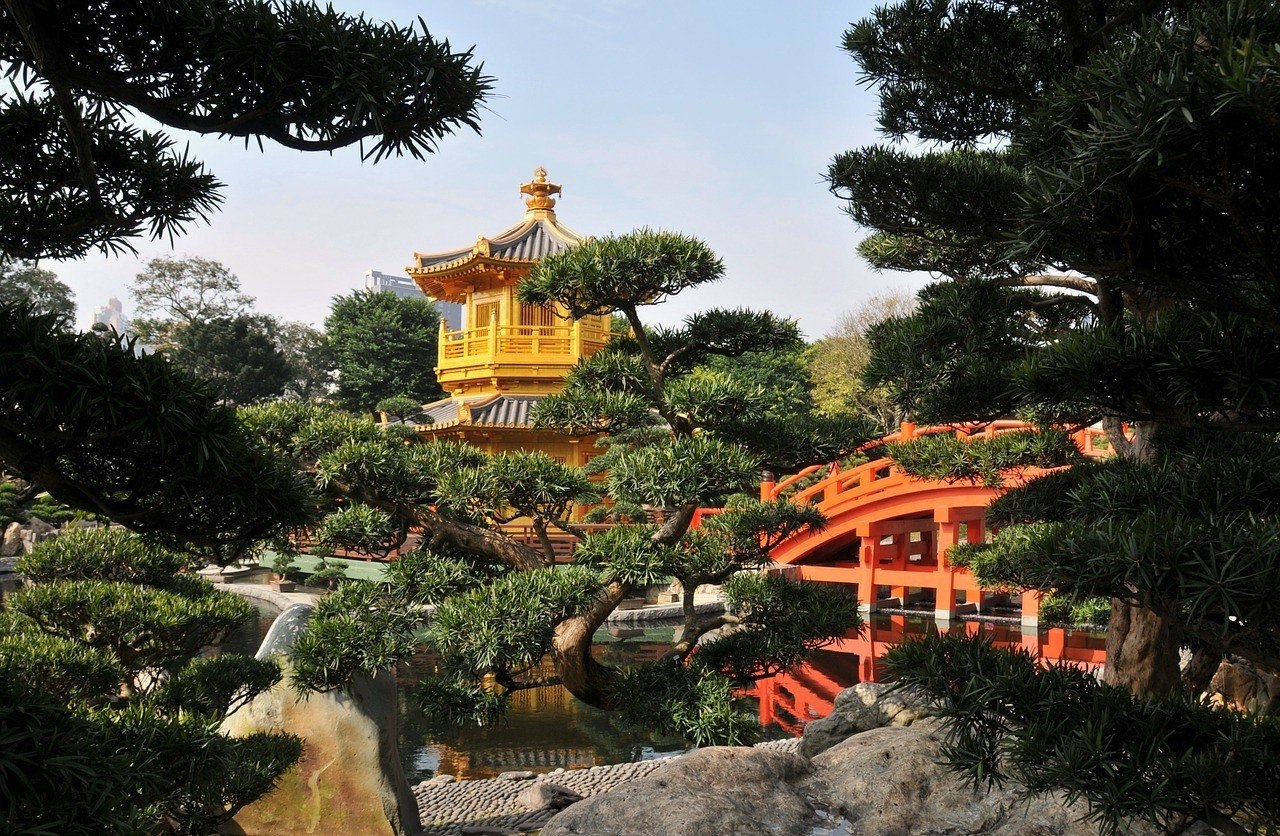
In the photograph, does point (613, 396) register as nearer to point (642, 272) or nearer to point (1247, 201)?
point (642, 272)

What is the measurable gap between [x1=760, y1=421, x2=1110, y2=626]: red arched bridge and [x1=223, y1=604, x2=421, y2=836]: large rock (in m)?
8.45

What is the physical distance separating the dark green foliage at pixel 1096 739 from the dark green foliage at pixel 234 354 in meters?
28.1

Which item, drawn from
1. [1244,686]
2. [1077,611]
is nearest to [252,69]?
[1077,611]

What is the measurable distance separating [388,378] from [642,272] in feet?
78.8

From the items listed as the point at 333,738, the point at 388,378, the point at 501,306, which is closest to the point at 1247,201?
the point at 333,738

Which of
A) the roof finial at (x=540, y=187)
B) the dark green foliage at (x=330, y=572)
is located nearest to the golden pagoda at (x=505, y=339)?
the roof finial at (x=540, y=187)

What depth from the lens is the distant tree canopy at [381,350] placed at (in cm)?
2808

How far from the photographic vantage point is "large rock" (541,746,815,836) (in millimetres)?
4688

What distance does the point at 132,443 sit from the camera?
1.95 metres

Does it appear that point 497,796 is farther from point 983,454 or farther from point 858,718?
point 983,454

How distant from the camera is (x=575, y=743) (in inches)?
359

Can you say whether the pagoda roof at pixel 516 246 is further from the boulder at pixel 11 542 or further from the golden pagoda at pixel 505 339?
the boulder at pixel 11 542

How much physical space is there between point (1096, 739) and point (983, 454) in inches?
143

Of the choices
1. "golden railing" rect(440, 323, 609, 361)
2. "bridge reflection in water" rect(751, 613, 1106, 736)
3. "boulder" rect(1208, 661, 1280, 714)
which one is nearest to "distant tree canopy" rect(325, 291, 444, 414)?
"golden railing" rect(440, 323, 609, 361)
